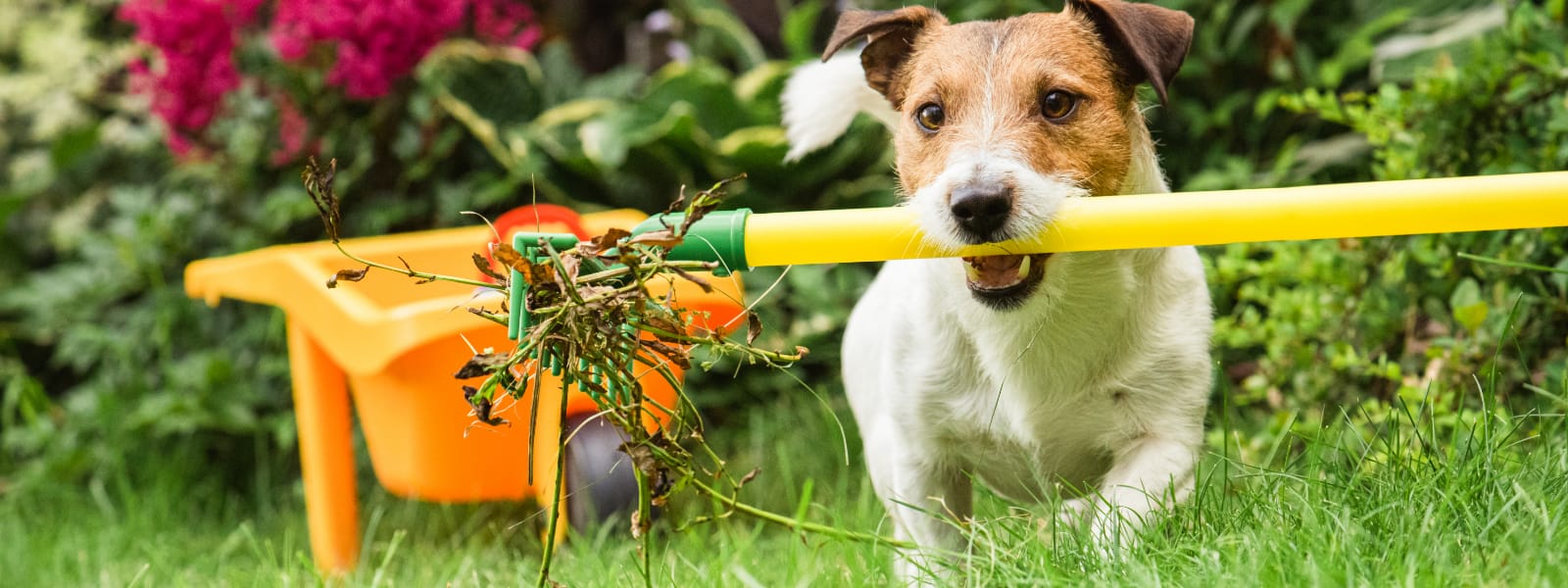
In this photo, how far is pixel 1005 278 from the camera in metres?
2.18

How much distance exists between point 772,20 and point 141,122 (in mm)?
2538

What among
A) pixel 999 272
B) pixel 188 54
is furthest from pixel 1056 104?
pixel 188 54

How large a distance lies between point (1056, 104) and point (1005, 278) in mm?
344

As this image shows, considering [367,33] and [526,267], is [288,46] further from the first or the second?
[526,267]

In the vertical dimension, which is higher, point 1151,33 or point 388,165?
point 1151,33

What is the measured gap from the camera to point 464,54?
14.9 ft

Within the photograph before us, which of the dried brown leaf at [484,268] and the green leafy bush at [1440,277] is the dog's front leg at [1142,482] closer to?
the green leafy bush at [1440,277]

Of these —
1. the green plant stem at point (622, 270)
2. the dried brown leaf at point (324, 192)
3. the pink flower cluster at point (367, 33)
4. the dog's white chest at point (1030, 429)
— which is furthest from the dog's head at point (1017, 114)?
the pink flower cluster at point (367, 33)

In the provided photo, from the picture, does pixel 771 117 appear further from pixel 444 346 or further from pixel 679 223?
pixel 679 223

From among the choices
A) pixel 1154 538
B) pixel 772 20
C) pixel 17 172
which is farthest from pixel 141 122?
pixel 1154 538

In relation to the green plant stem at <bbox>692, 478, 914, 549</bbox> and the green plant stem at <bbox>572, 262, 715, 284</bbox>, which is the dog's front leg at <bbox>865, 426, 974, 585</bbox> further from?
the green plant stem at <bbox>572, 262, 715, 284</bbox>

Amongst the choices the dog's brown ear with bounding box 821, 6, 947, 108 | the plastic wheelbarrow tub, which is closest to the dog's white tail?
the dog's brown ear with bounding box 821, 6, 947, 108

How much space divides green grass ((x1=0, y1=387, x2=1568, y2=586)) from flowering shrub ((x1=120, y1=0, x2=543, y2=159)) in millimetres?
1516

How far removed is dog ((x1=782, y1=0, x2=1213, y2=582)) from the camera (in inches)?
87.9
